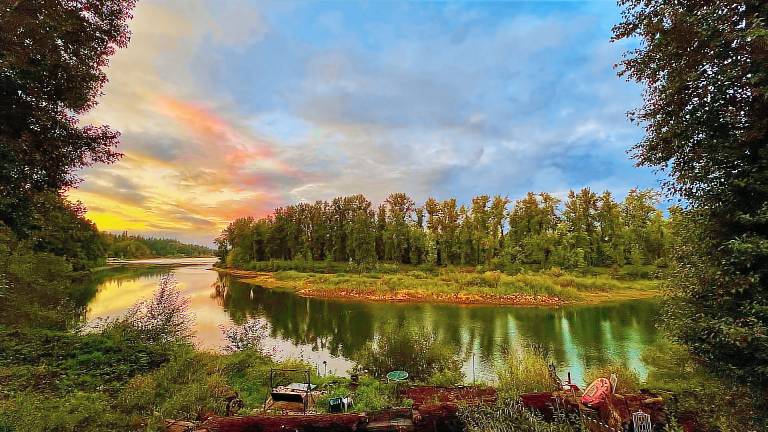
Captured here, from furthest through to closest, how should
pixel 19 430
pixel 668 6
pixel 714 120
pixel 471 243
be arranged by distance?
pixel 471 243, pixel 668 6, pixel 714 120, pixel 19 430

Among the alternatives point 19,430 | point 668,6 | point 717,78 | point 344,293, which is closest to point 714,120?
point 717,78

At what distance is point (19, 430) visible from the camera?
511 cm

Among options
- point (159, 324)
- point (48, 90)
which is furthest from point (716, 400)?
point (159, 324)

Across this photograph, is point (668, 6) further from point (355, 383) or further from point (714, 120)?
point (355, 383)

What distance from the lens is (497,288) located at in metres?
37.0

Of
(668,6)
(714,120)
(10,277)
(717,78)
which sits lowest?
(10,277)

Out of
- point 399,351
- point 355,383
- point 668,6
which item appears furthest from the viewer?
point 399,351

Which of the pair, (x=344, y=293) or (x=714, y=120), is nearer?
(x=714, y=120)

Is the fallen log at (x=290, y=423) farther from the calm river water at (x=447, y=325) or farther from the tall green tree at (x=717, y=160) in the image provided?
the calm river water at (x=447, y=325)

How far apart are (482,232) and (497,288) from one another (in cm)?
1770

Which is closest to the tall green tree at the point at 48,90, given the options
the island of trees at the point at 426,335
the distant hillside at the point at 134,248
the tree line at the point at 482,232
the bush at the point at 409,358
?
the island of trees at the point at 426,335

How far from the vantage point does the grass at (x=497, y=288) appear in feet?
114

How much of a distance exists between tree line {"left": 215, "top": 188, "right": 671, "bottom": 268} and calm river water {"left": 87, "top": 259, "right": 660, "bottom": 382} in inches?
624

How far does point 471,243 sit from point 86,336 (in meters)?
48.7
